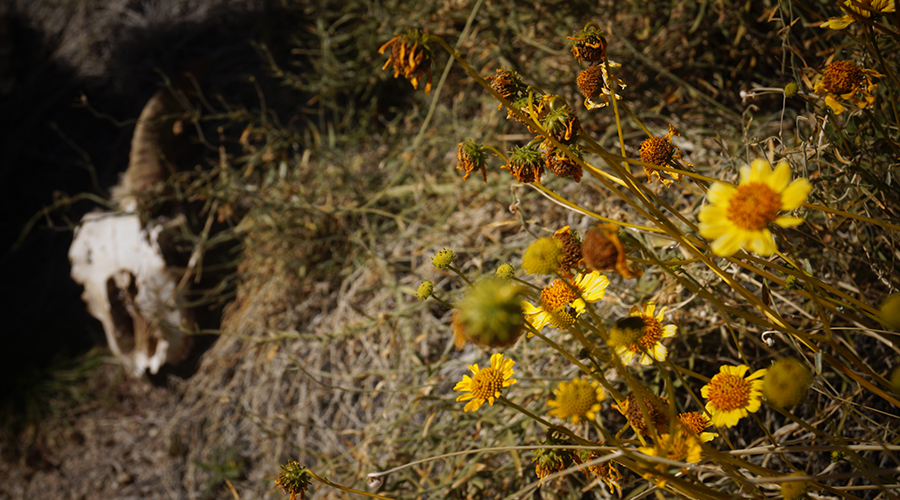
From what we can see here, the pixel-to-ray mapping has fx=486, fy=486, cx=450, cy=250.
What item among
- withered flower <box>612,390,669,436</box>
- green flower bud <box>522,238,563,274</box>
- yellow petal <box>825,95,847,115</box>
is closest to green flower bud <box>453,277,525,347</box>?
green flower bud <box>522,238,563,274</box>

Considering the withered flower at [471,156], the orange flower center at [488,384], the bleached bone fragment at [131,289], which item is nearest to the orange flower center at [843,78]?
the withered flower at [471,156]

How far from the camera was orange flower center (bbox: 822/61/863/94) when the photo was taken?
0.54m

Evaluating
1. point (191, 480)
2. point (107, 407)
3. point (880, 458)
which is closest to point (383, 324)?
point (191, 480)

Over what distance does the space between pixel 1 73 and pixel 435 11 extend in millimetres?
2036

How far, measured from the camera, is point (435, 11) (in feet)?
4.43

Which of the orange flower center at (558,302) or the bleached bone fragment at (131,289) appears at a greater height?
the orange flower center at (558,302)

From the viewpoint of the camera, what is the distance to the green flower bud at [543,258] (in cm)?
47

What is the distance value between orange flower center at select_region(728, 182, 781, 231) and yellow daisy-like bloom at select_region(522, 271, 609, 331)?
162 millimetres

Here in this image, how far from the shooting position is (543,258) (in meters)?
0.48

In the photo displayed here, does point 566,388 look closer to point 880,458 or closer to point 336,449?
point 880,458

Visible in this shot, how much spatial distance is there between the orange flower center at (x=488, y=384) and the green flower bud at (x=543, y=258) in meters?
0.16

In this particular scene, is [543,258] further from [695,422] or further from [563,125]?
[695,422]

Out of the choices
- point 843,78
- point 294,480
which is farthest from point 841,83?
point 294,480

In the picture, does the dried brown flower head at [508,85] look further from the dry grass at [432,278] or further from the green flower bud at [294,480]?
the green flower bud at [294,480]
